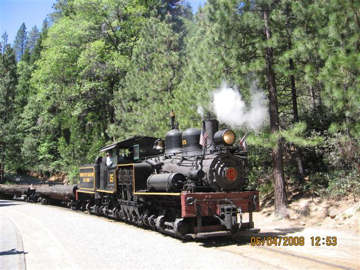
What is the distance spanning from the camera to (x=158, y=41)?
2050cm

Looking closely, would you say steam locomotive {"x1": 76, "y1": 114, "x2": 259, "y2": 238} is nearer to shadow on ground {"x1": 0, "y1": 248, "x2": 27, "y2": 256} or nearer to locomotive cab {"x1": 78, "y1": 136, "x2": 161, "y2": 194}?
locomotive cab {"x1": 78, "y1": 136, "x2": 161, "y2": 194}

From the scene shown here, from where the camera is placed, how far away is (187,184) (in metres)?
9.33

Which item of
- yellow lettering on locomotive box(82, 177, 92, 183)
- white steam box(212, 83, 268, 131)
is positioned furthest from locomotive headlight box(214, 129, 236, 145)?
yellow lettering on locomotive box(82, 177, 92, 183)

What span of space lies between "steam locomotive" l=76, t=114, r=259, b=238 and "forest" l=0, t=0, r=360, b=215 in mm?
2020

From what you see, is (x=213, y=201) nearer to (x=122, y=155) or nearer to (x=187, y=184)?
(x=187, y=184)

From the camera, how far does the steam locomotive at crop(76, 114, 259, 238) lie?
906cm

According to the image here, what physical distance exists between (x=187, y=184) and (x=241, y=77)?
498cm

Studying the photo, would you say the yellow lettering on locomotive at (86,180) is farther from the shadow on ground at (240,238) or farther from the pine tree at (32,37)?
the pine tree at (32,37)

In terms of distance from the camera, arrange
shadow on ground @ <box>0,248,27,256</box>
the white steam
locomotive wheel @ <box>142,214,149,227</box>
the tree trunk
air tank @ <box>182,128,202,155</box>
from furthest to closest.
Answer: the white steam, the tree trunk, locomotive wheel @ <box>142,214,149,227</box>, air tank @ <box>182,128,202,155</box>, shadow on ground @ <box>0,248,27,256</box>

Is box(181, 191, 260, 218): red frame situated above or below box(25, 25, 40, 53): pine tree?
below

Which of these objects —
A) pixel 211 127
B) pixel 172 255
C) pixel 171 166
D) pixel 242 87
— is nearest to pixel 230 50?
pixel 242 87

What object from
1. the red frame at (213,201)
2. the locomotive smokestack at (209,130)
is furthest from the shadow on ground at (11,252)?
the locomotive smokestack at (209,130)

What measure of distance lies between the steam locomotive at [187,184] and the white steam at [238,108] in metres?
2.27

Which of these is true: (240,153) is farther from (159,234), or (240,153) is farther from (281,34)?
(281,34)
